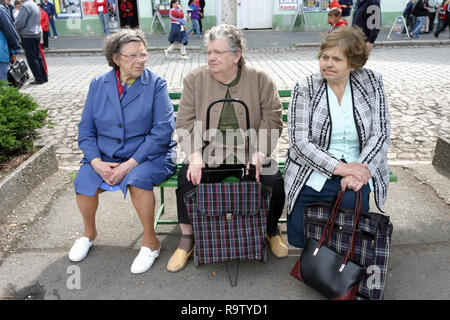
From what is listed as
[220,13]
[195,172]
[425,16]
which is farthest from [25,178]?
[425,16]

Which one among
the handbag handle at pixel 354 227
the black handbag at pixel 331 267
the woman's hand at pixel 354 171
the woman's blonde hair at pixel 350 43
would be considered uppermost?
the woman's blonde hair at pixel 350 43

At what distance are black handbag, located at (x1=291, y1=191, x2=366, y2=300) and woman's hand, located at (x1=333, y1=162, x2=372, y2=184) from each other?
0.13 m

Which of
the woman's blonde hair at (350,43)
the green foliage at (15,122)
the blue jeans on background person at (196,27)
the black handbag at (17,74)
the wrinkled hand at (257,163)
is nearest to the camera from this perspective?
the woman's blonde hair at (350,43)

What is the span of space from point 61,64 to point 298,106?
1039 centimetres

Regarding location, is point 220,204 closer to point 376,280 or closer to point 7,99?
point 376,280

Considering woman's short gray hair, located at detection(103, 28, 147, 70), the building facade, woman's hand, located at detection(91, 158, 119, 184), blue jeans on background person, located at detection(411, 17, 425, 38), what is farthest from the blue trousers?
the building facade

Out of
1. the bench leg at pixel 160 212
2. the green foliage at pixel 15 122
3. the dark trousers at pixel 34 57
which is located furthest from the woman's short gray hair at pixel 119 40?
the dark trousers at pixel 34 57

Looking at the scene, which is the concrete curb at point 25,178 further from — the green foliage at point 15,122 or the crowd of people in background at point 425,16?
the crowd of people in background at point 425,16

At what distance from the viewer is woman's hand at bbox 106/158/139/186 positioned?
281 centimetres

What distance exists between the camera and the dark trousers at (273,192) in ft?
9.17

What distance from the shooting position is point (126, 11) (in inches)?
692

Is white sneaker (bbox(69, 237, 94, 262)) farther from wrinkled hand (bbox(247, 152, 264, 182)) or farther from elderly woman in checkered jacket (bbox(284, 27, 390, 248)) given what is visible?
elderly woman in checkered jacket (bbox(284, 27, 390, 248))

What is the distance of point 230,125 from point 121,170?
852 millimetres

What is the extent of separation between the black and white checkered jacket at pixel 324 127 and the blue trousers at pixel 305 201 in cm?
5
